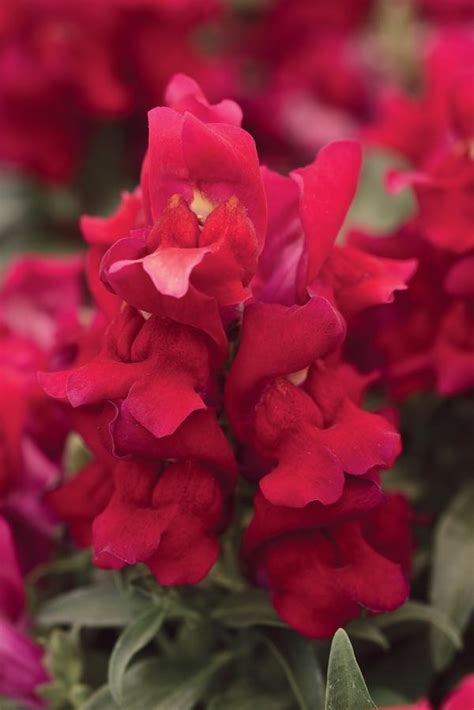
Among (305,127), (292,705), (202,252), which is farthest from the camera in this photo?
(305,127)

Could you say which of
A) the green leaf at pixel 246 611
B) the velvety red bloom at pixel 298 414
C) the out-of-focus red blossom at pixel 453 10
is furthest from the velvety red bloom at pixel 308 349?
the out-of-focus red blossom at pixel 453 10

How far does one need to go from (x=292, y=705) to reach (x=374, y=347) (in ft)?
0.76

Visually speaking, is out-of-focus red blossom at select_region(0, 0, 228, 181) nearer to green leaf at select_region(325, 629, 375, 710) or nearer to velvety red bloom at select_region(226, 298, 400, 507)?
velvety red bloom at select_region(226, 298, 400, 507)

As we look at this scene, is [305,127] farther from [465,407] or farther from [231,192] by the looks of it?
[231,192]

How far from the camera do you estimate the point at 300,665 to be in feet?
2.03

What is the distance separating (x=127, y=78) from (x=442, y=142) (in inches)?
18.4

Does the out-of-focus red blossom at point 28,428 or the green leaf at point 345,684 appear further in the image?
the out-of-focus red blossom at point 28,428

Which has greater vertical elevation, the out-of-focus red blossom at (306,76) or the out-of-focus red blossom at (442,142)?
the out-of-focus red blossom at (442,142)

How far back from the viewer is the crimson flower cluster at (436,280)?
66 cm

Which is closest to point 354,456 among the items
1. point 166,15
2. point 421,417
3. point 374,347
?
point 374,347

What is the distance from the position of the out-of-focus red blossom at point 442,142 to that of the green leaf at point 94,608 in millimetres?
282

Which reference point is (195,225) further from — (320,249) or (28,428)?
(28,428)

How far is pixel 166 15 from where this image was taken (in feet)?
3.69

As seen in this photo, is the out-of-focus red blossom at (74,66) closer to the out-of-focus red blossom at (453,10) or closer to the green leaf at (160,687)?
the out-of-focus red blossom at (453,10)
